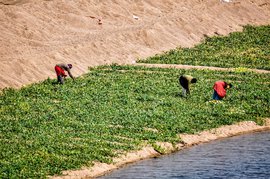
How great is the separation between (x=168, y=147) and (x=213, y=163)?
2436 millimetres

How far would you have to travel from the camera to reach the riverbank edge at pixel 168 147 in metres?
27.2

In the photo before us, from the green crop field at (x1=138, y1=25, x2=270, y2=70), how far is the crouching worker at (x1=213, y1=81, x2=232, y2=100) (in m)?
10.4

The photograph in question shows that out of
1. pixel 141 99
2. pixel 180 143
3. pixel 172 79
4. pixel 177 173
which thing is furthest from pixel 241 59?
pixel 177 173

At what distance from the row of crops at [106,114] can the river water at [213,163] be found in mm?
1133

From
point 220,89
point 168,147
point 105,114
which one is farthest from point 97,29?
point 168,147

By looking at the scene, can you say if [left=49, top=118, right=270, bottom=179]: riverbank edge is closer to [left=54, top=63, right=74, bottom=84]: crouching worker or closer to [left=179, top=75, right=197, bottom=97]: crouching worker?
[left=179, top=75, right=197, bottom=97]: crouching worker

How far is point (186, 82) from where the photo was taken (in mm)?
37625

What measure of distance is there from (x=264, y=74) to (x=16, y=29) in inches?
649

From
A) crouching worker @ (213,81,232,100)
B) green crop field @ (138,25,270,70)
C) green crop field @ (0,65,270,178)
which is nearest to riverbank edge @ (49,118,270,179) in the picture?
green crop field @ (0,65,270,178)

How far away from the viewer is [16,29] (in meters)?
50.2

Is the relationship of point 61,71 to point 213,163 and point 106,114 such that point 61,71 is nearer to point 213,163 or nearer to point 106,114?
point 106,114

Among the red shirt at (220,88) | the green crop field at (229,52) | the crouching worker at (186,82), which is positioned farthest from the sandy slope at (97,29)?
the red shirt at (220,88)

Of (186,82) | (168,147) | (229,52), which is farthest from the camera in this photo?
(229,52)

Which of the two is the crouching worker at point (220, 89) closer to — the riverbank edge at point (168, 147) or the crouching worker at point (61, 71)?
the riverbank edge at point (168, 147)
